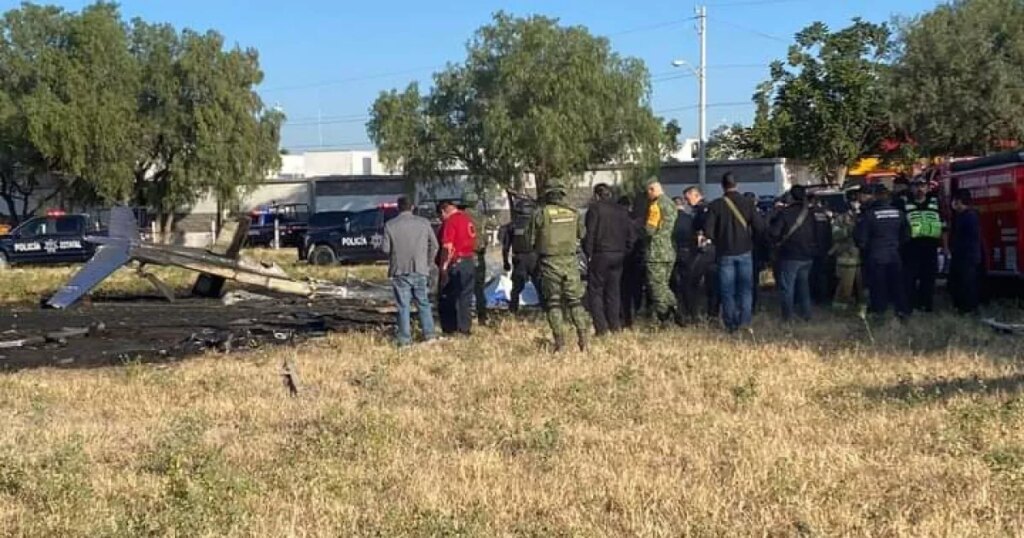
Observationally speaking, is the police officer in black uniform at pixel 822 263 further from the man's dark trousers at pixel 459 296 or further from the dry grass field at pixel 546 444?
the man's dark trousers at pixel 459 296

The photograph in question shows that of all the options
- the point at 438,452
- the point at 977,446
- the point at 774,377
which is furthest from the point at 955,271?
the point at 438,452

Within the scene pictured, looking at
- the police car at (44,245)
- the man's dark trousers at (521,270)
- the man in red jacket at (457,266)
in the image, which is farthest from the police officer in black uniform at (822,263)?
the police car at (44,245)

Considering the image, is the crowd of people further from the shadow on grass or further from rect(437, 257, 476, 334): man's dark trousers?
the shadow on grass

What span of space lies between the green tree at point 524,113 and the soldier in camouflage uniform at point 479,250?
31.7 m

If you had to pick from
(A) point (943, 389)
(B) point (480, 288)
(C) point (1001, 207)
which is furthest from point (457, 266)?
(C) point (1001, 207)

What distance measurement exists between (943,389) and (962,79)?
1324 inches

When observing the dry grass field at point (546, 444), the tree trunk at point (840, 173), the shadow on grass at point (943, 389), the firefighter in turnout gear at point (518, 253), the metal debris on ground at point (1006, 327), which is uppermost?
the tree trunk at point (840, 173)

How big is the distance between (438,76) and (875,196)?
37364 mm

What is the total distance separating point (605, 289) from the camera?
13.4 m

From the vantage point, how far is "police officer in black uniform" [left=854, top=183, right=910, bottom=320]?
46.6 feet

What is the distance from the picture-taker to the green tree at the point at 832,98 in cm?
4634

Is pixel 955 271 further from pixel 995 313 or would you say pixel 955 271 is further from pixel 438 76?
pixel 438 76

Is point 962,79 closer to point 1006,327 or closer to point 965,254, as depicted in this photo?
point 965,254

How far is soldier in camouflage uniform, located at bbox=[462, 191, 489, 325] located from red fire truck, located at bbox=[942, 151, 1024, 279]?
20.7ft
